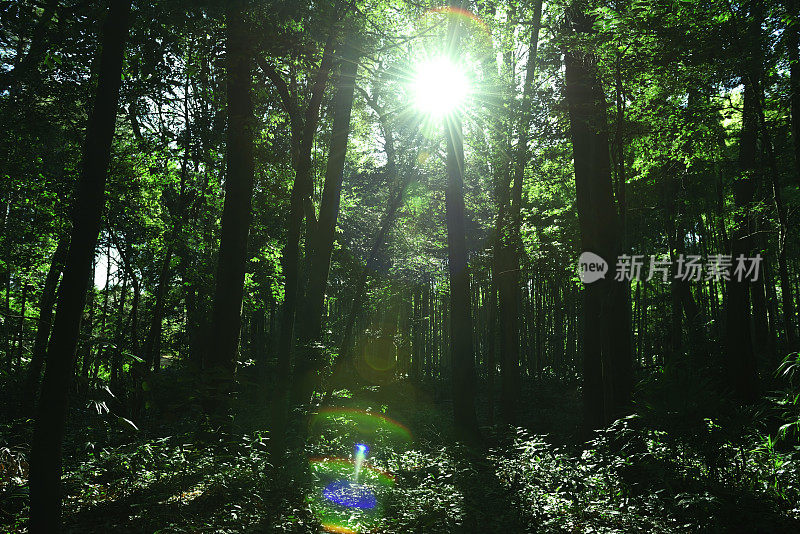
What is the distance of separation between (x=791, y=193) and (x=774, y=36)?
6294mm

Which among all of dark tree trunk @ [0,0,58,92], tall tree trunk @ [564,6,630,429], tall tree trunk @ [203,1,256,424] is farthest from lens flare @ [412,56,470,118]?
dark tree trunk @ [0,0,58,92]

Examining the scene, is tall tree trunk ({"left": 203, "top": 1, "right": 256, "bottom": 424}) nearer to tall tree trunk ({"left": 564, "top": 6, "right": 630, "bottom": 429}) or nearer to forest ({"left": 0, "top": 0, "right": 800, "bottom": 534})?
forest ({"left": 0, "top": 0, "right": 800, "bottom": 534})

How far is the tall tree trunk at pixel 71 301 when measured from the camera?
340 cm

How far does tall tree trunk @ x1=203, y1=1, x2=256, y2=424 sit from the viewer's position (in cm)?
707

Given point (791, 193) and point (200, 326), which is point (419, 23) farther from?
point (200, 326)

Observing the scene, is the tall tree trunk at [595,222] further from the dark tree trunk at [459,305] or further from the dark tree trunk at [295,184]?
the dark tree trunk at [295,184]

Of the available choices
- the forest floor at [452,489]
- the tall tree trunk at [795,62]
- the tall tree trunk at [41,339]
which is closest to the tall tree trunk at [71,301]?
the forest floor at [452,489]

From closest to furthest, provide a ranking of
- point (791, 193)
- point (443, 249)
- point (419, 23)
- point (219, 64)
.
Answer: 1. point (219, 64)
2. point (791, 193)
3. point (419, 23)
4. point (443, 249)

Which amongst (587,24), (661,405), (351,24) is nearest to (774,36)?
(587,24)

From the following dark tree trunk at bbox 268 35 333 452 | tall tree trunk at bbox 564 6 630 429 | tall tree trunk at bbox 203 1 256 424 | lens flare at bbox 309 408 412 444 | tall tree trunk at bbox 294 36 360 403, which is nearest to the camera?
tall tree trunk at bbox 203 1 256 424

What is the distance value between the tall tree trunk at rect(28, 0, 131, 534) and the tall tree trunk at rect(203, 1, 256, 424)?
334 cm

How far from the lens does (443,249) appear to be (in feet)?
63.6

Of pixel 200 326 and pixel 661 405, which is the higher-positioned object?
pixel 200 326

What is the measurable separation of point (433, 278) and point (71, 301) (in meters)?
14.1
